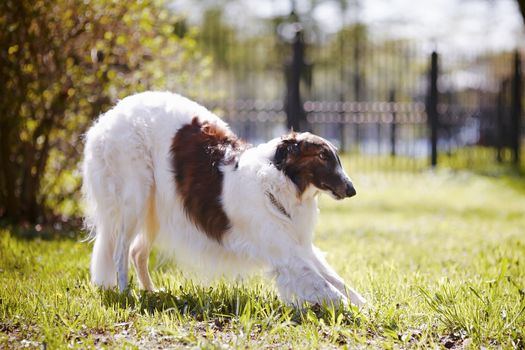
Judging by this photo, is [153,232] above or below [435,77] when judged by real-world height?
below

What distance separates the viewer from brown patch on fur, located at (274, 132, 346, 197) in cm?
414

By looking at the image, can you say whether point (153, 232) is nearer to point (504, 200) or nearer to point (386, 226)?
point (386, 226)

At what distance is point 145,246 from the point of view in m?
4.98

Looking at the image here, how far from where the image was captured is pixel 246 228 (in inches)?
171

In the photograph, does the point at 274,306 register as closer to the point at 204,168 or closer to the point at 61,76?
the point at 204,168

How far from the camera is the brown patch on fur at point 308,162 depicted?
414cm

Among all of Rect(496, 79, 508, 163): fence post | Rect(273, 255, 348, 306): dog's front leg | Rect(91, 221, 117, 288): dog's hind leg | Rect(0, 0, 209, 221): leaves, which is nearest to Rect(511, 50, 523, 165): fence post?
Rect(496, 79, 508, 163): fence post

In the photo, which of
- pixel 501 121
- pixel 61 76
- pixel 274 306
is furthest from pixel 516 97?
pixel 274 306

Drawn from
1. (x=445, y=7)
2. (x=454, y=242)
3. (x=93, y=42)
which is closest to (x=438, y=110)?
(x=454, y=242)

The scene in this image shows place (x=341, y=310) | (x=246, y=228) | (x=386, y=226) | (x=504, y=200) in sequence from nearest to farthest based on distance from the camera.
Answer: (x=341, y=310) < (x=246, y=228) < (x=386, y=226) < (x=504, y=200)

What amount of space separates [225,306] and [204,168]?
1049 mm

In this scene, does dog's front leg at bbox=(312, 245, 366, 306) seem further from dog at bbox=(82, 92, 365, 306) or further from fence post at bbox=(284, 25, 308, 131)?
fence post at bbox=(284, 25, 308, 131)

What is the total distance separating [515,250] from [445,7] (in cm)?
2209

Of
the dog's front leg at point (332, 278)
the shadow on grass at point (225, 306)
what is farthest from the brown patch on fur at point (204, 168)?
the dog's front leg at point (332, 278)
